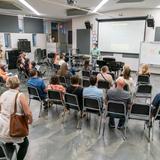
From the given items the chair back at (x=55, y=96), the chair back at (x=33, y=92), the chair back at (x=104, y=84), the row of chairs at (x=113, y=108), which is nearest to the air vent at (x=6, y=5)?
the chair back at (x=33, y=92)

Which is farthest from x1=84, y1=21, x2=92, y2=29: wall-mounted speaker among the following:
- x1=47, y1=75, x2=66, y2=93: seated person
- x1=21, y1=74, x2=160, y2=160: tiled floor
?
x1=21, y1=74, x2=160, y2=160: tiled floor

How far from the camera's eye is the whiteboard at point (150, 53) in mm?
9148

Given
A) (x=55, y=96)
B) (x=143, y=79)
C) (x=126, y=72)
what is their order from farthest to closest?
1. (x=143, y=79)
2. (x=126, y=72)
3. (x=55, y=96)

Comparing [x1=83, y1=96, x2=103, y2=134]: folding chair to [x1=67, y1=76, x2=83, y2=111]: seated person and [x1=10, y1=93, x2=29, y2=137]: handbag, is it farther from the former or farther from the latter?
[x1=10, y1=93, x2=29, y2=137]: handbag

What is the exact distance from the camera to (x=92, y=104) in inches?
148

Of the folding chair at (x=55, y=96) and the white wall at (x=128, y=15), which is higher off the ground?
the white wall at (x=128, y=15)

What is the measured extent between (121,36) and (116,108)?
7.72m

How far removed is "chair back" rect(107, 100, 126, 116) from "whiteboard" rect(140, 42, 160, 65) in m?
6.57

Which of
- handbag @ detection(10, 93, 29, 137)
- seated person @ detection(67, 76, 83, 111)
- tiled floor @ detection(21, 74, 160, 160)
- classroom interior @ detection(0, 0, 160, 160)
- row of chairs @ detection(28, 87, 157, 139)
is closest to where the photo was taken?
handbag @ detection(10, 93, 29, 137)

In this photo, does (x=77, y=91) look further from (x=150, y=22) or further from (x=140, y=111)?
(x=150, y=22)

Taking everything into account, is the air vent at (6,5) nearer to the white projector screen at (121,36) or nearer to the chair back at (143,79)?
the white projector screen at (121,36)

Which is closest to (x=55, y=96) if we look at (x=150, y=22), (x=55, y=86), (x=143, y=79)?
(x=55, y=86)

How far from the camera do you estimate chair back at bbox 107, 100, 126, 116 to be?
3.44 m

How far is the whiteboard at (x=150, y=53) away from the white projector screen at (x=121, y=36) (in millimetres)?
580
